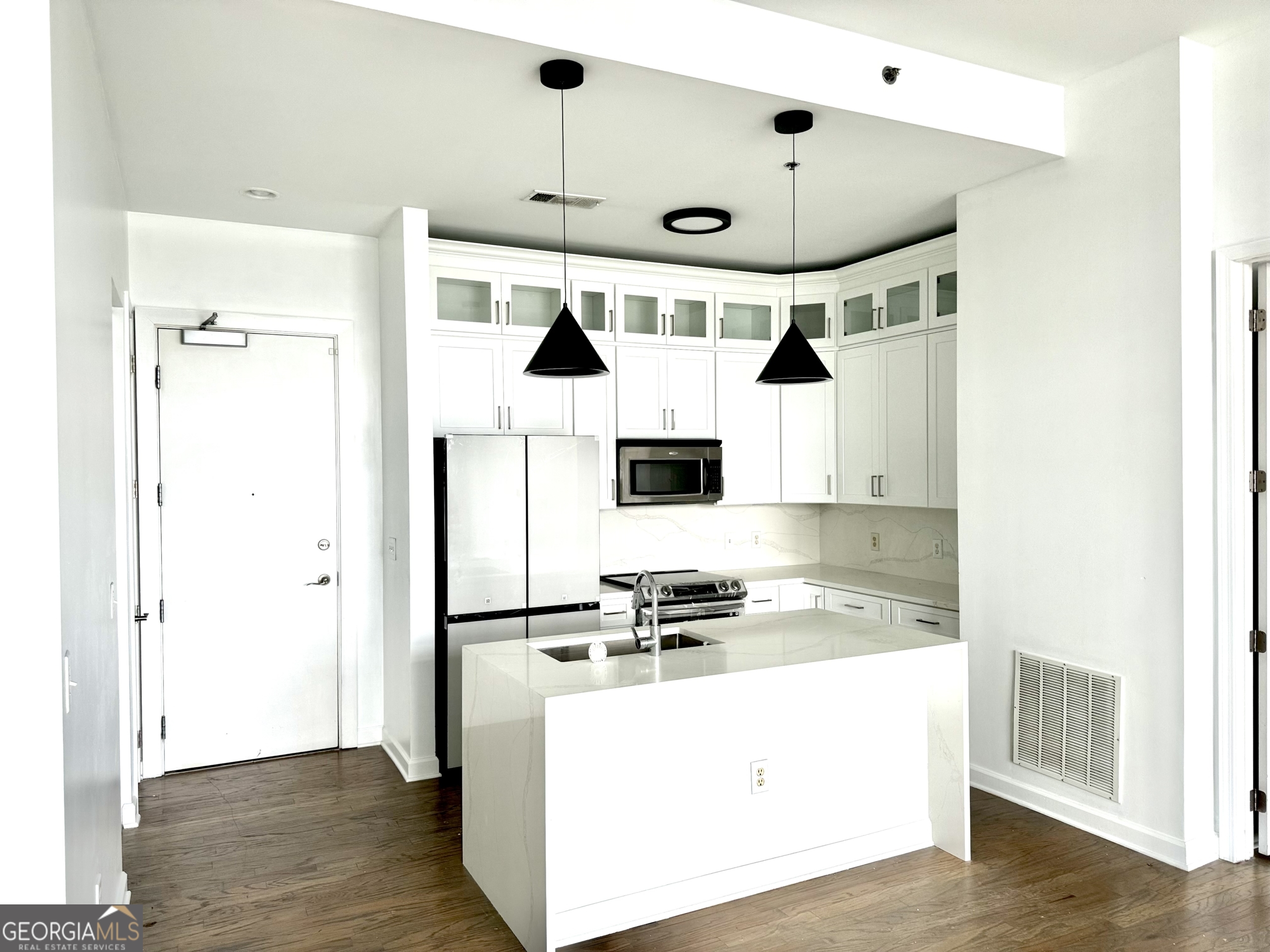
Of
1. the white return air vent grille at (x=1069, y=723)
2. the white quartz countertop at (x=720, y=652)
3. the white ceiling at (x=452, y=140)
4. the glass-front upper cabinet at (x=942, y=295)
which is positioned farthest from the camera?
the glass-front upper cabinet at (x=942, y=295)

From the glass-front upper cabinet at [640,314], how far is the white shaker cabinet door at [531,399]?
1.65 ft

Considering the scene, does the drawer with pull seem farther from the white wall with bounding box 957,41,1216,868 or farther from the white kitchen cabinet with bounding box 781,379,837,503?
the white kitchen cabinet with bounding box 781,379,837,503

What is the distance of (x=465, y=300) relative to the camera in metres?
4.65

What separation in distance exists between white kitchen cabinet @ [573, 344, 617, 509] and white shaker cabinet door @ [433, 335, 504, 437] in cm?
47

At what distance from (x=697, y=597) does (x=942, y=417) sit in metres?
1.63

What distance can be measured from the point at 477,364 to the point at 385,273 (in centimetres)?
67

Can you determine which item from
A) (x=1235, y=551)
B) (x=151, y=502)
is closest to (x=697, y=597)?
(x=1235, y=551)

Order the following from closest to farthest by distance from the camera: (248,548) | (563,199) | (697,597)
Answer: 1. (563,199)
2. (248,548)
3. (697,597)

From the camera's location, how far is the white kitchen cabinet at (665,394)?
5.09 metres

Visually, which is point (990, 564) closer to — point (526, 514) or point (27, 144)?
point (526, 514)

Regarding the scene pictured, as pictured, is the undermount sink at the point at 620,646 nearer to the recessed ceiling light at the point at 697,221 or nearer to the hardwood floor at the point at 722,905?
the hardwood floor at the point at 722,905

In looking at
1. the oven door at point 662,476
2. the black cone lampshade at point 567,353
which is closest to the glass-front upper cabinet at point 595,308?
the oven door at point 662,476

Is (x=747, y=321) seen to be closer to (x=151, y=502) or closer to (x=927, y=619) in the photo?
(x=927, y=619)

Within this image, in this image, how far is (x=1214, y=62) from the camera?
10.3ft
